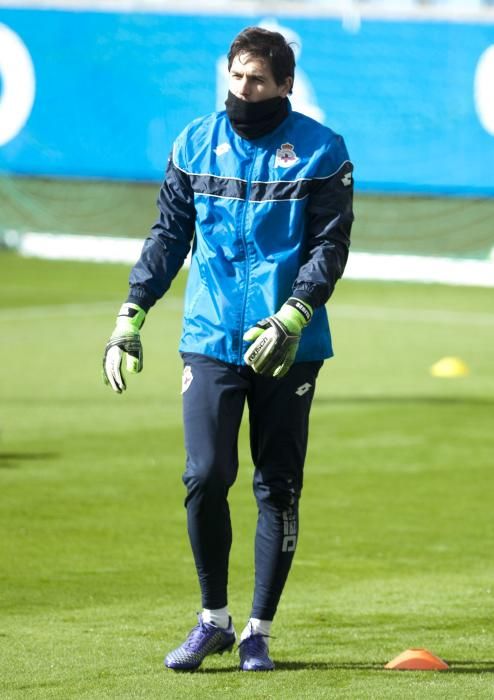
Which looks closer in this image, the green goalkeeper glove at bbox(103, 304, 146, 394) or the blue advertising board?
the green goalkeeper glove at bbox(103, 304, 146, 394)

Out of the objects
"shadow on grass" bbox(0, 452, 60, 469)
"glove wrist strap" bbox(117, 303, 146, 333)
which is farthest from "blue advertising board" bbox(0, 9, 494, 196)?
"glove wrist strap" bbox(117, 303, 146, 333)

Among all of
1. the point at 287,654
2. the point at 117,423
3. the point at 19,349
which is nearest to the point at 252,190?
the point at 287,654

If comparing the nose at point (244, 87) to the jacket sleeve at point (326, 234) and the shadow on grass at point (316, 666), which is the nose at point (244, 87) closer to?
the jacket sleeve at point (326, 234)

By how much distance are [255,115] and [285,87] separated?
0.16m

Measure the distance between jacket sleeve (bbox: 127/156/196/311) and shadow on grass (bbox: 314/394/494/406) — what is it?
7.31 m

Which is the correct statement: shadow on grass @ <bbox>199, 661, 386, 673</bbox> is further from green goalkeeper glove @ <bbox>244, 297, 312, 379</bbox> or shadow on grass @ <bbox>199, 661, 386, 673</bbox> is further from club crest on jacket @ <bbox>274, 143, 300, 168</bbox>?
club crest on jacket @ <bbox>274, 143, 300, 168</bbox>

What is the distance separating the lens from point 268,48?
5.46 m

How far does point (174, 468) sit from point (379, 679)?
4866 mm

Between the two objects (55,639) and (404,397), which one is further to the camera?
(404,397)

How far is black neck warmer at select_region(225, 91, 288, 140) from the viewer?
5488mm

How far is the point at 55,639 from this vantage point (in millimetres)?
6094

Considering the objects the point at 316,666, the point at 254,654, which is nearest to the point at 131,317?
the point at 254,654

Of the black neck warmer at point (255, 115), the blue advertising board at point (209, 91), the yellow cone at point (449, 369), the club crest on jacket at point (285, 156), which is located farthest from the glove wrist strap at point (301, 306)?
the blue advertising board at point (209, 91)

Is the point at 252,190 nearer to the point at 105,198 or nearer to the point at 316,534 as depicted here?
the point at 316,534
